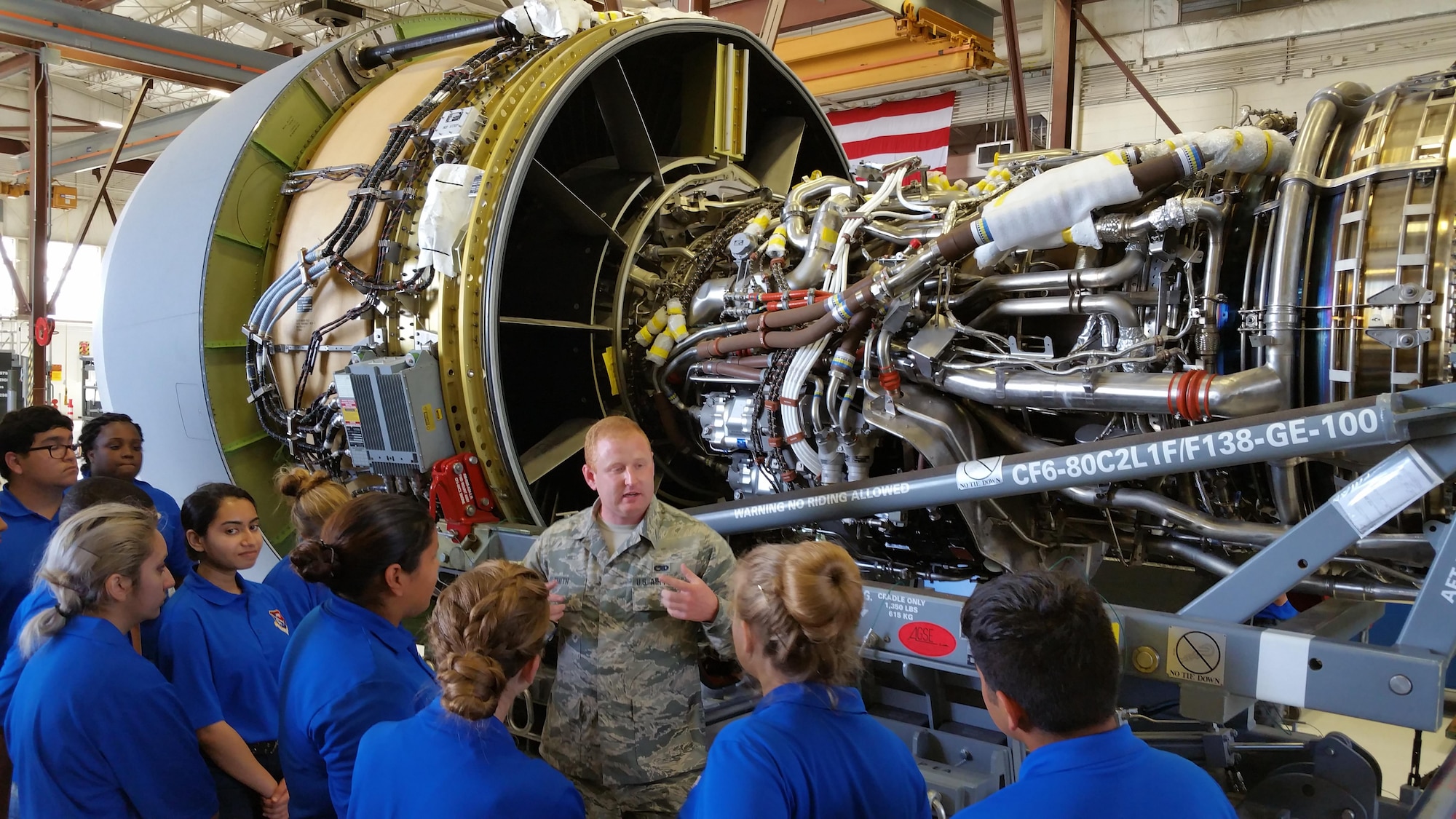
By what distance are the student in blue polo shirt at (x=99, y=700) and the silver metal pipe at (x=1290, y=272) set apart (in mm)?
2680

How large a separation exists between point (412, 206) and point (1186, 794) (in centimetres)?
335

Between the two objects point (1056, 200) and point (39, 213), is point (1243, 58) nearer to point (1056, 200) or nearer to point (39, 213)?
point (1056, 200)

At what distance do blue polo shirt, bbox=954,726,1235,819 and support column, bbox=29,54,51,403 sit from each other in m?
9.32

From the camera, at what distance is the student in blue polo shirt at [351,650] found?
1.89 m

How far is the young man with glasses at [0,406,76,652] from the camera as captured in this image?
118 inches

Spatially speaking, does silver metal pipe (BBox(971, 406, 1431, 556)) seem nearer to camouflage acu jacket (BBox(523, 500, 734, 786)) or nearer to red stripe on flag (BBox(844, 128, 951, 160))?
camouflage acu jacket (BBox(523, 500, 734, 786))

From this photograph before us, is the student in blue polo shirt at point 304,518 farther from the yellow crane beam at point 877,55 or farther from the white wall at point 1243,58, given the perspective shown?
the white wall at point 1243,58

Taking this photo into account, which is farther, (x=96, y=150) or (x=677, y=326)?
(x=96, y=150)

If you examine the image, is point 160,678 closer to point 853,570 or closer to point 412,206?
point 853,570

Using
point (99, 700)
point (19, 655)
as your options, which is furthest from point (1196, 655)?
point (19, 655)

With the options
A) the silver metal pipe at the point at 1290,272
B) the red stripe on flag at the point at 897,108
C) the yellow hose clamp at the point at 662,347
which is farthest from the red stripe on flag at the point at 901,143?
the silver metal pipe at the point at 1290,272

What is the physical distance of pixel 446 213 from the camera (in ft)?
11.6

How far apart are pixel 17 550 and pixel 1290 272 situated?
3.70 m

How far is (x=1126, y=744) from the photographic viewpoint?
125cm
